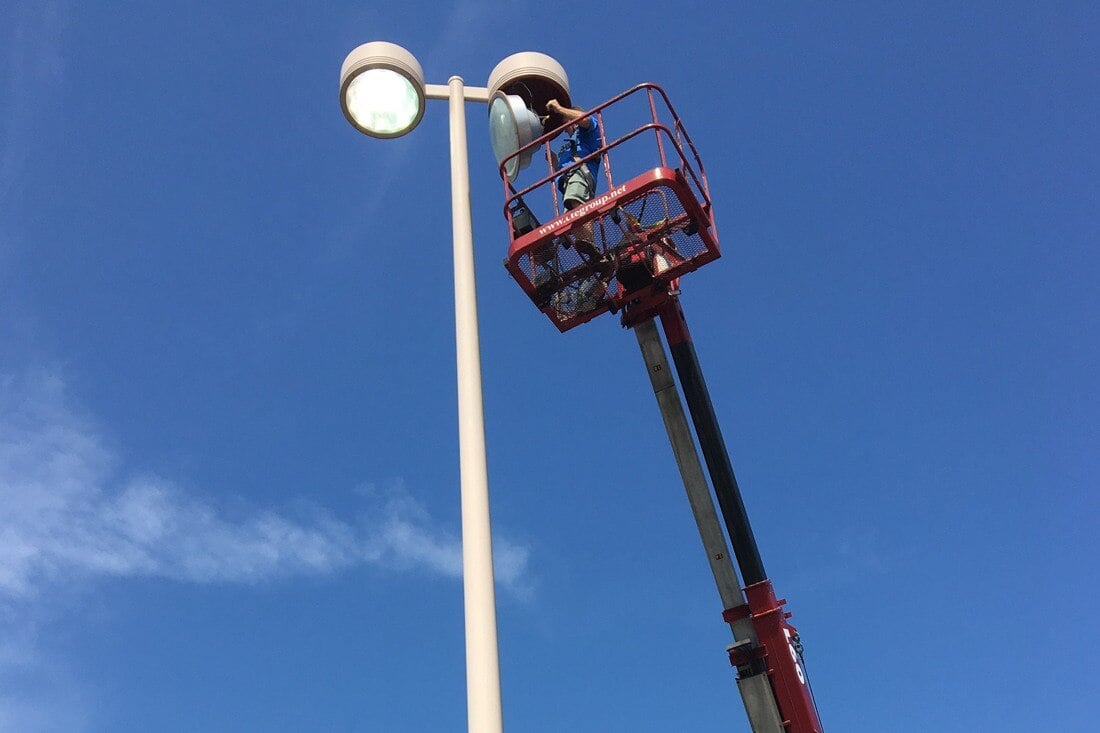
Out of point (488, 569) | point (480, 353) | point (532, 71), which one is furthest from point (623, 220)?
point (488, 569)

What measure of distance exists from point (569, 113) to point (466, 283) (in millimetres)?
4753

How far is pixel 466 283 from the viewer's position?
5.24m

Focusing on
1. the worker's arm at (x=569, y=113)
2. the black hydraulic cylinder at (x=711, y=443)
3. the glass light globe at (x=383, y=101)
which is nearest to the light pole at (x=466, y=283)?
the glass light globe at (x=383, y=101)

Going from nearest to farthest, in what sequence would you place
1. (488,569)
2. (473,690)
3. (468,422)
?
(473,690), (488,569), (468,422)

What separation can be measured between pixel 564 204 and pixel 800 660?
5.66 meters

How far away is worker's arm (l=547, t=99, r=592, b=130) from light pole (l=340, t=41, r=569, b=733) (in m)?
1.23

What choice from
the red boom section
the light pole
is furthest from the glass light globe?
the red boom section

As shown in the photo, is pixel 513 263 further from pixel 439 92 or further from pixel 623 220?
pixel 439 92

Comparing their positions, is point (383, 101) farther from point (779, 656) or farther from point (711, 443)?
point (779, 656)

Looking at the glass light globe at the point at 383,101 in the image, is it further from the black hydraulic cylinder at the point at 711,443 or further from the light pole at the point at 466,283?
the black hydraulic cylinder at the point at 711,443

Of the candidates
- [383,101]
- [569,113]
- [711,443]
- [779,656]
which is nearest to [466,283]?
[383,101]

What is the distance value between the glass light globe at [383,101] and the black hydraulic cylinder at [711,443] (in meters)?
4.97

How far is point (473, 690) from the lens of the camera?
13.3ft

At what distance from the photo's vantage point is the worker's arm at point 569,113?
905 cm
